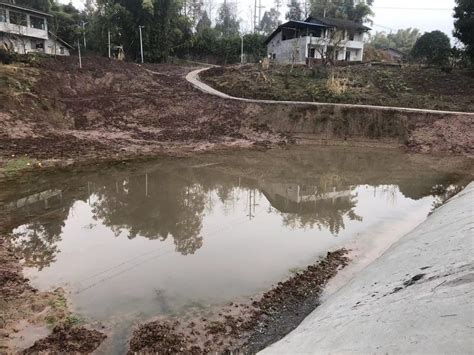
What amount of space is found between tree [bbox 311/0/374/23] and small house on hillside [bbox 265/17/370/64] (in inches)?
467

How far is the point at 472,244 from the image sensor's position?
6.32 m

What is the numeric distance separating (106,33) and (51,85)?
16.8 metres

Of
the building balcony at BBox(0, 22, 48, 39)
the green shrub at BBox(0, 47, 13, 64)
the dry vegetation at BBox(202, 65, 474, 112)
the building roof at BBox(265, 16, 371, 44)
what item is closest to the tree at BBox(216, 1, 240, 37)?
the building roof at BBox(265, 16, 371, 44)

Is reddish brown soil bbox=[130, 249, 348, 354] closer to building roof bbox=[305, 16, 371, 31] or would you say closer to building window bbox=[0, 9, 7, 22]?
building window bbox=[0, 9, 7, 22]

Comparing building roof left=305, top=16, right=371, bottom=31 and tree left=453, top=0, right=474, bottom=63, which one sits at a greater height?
building roof left=305, top=16, right=371, bottom=31

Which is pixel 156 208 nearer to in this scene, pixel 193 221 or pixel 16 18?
pixel 193 221

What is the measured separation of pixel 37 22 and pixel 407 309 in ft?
147

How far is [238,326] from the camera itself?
6.82 metres

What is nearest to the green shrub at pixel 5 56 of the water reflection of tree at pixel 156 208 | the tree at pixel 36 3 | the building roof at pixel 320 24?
the water reflection of tree at pixel 156 208

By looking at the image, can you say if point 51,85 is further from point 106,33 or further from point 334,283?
point 334,283

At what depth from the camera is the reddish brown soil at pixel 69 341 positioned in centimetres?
604

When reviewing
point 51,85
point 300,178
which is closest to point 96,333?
point 300,178

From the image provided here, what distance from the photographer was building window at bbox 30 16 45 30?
39000 millimetres

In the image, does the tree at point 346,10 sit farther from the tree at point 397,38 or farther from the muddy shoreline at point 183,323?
the muddy shoreline at point 183,323
